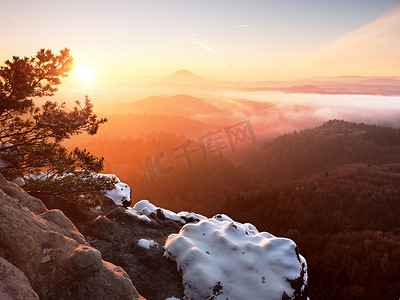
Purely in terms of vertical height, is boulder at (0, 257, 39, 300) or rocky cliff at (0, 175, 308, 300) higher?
boulder at (0, 257, 39, 300)

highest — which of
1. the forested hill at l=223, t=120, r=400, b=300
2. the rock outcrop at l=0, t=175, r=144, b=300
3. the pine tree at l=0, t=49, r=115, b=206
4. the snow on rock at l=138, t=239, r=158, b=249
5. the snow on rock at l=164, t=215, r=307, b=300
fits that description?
the pine tree at l=0, t=49, r=115, b=206

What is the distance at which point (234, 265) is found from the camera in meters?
20.9

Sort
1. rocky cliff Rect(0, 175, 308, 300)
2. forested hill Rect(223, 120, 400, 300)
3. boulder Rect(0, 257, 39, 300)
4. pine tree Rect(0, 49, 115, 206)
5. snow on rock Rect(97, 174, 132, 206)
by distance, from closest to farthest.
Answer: boulder Rect(0, 257, 39, 300), rocky cliff Rect(0, 175, 308, 300), pine tree Rect(0, 49, 115, 206), snow on rock Rect(97, 174, 132, 206), forested hill Rect(223, 120, 400, 300)

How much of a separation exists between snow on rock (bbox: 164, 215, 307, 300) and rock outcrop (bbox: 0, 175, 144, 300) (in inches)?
355

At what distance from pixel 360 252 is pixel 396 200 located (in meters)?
87.6

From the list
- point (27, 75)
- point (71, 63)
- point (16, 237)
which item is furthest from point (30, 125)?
point (16, 237)

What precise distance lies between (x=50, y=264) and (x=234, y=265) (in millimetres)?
15067

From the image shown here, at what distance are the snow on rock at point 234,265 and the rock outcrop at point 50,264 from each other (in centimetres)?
903

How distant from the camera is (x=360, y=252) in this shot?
91.0 metres

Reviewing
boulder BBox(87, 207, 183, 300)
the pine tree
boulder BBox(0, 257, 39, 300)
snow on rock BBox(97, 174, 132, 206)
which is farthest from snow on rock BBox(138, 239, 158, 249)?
snow on rock BBox(97, 174, 132, 206)

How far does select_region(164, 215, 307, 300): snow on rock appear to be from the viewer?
19.0m

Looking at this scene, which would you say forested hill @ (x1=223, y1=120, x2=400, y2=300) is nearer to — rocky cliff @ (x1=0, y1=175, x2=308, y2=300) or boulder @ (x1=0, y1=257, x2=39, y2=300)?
rocky cliff @ (x1=0, y1=175, x2=308, y2=300)

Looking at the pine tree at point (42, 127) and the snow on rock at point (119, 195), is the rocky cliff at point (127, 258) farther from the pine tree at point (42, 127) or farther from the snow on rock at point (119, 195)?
the snow on rock at point (119, 195)

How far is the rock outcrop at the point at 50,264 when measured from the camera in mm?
9781
